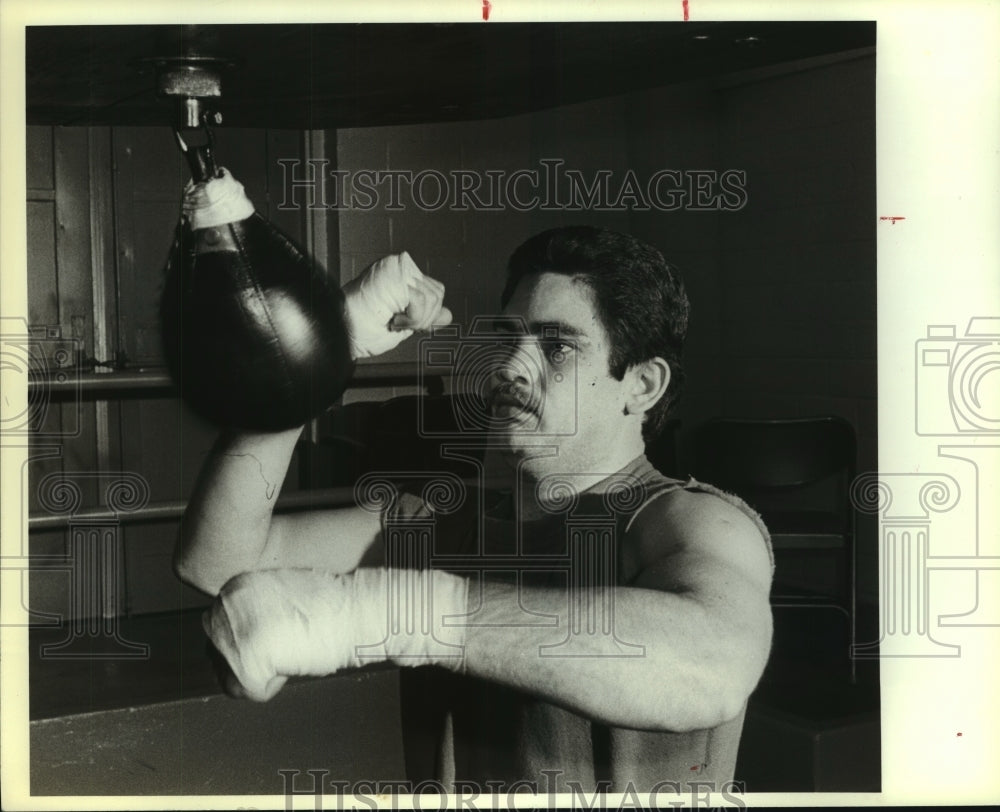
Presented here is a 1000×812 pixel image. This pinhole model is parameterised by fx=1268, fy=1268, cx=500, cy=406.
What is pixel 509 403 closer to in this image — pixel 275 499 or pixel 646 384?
pixel 646 384

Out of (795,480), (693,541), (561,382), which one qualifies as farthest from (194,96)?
(795,480)

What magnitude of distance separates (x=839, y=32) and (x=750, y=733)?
138 cm

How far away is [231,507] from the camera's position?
2.41 metres

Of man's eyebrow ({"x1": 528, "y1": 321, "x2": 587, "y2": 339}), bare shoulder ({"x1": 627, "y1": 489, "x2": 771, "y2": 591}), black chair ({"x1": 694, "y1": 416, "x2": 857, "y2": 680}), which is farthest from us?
black chair ({"x1": 694, "y1": 416, "x2": 857, "y2": 680})

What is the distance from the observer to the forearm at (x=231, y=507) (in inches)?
93.8

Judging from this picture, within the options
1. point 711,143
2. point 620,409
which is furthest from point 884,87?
Answer: point 620,409

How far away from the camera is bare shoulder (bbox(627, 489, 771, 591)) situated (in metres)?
2.23

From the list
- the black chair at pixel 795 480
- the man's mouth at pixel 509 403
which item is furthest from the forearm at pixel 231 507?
the black chair at pixel 795 480

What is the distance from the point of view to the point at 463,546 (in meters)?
2.44

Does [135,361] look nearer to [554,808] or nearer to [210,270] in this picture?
[210,270]

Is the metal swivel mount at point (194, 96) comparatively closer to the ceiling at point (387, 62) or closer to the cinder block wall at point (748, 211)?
the ceiling at point (387, 62)

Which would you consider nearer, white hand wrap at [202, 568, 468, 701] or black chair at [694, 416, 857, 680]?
white hand wrap at [202, 568, 468, 701]

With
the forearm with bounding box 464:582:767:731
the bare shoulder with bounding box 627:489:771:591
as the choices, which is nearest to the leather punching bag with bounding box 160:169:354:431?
the forearm with bounding box 464:582:767:731

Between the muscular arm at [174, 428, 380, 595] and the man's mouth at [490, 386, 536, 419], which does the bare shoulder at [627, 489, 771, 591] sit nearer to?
the man's mouth at [490, 386, 536, 419]
